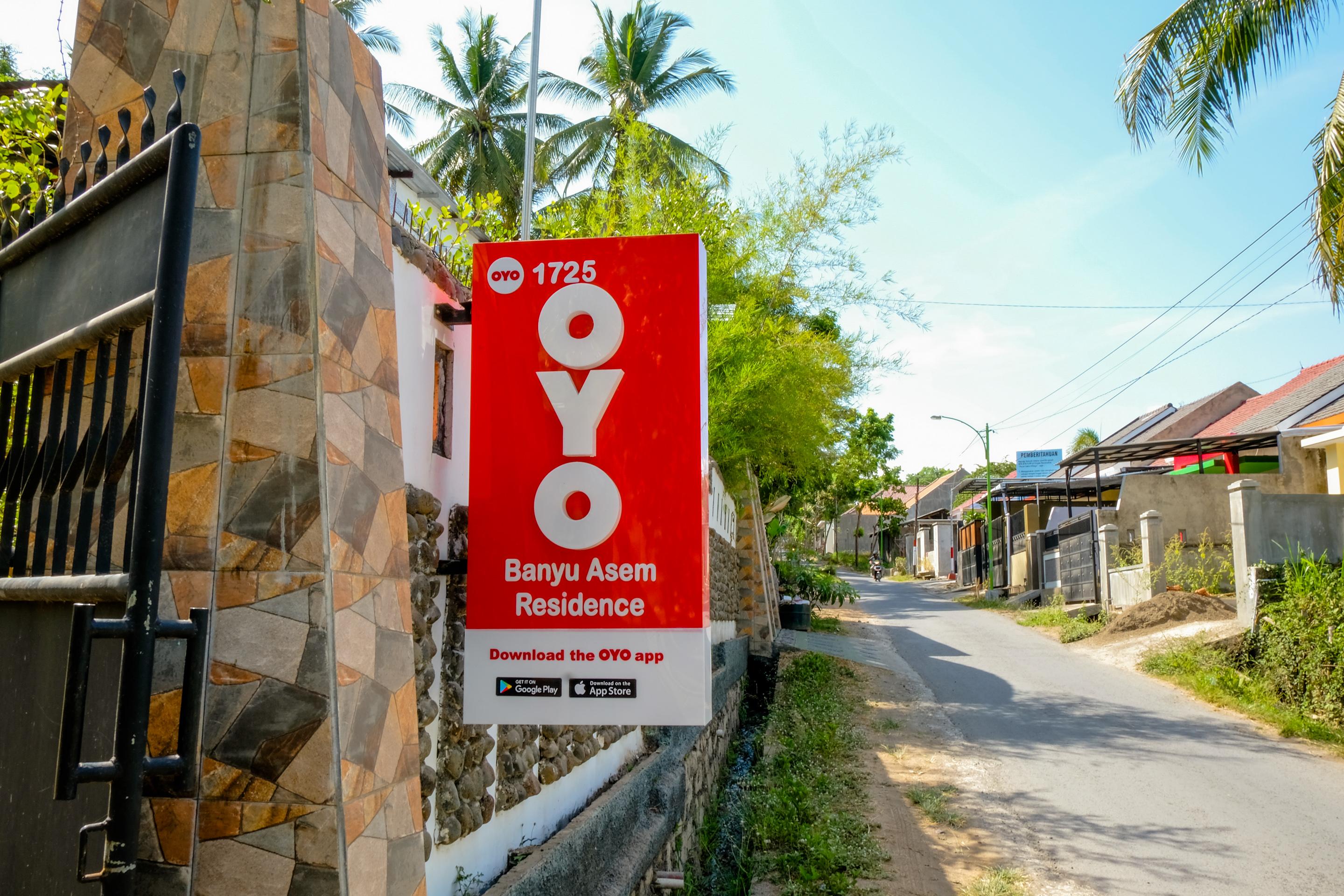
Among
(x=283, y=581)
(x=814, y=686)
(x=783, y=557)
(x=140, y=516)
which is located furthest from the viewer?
(x=783, y=557)

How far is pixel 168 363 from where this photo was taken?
1.93 metres

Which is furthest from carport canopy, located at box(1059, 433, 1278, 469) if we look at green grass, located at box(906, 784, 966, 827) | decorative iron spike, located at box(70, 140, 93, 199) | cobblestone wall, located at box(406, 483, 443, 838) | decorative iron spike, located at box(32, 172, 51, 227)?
decorative iron spike, located at box(70, 140, 93, 199)

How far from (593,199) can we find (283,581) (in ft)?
23.7

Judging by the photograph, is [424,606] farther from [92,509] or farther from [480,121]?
[480,121]

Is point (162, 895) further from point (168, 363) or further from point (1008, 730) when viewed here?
point (1008, 730)

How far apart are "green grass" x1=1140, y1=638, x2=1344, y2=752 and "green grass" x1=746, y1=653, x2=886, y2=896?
15.1ft

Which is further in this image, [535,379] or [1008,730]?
[1008,730]

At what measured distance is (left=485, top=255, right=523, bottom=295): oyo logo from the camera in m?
3.95

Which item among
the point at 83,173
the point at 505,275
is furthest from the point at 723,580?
the point at 83,173

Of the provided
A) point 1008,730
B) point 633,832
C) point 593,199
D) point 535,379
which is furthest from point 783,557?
point 535,379

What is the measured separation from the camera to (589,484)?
12.5 ft

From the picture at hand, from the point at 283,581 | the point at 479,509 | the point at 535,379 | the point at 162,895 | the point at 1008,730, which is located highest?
the point at 535,379

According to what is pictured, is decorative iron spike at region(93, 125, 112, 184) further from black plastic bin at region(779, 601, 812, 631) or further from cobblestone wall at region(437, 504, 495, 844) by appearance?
black plastic bin at region(779, 601, 812, 631)

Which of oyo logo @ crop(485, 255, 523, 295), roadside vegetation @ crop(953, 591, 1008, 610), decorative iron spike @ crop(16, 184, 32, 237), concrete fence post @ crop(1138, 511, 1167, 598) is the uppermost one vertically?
oyo logo @ crop(485, 255, 523, 295)
